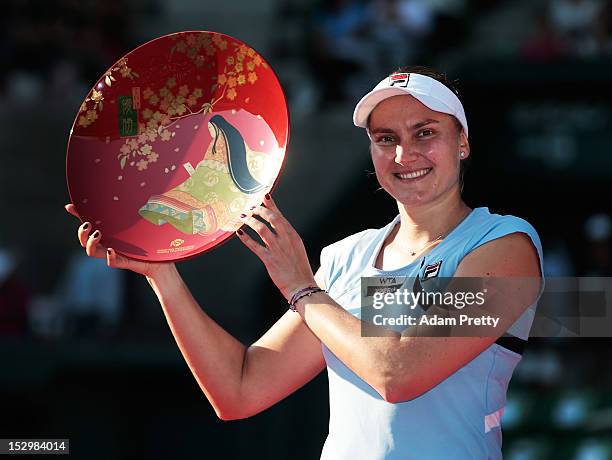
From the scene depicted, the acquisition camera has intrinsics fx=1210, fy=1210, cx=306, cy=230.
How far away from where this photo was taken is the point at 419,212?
2.67 meters

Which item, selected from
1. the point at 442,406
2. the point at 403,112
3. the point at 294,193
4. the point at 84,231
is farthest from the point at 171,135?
the point at 294,193

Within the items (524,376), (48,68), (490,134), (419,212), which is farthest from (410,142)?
(48,68)

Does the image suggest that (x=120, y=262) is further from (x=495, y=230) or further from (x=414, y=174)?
(x=495, y=230)

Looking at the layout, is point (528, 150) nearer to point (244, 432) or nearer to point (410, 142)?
point (244, 432)

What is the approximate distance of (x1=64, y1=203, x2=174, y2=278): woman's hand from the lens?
106 inches

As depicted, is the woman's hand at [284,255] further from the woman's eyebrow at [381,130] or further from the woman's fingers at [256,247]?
the woman's eyebrow at [381,130]

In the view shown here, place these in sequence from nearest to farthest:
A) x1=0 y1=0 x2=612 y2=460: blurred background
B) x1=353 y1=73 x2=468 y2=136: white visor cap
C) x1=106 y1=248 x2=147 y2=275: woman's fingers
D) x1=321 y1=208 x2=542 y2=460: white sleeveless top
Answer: x1=321 y1=208 x2=542 y2=460: white sleeveless top
x1=353 y1=73 x2=468 y2=136: white visor cap
x1=106 y1=248 x2=147 y2=275: woman's fingers
x1=0 y1=0 x2=612 y2=460: blurred background

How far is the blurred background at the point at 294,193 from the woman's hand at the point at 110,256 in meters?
3.70

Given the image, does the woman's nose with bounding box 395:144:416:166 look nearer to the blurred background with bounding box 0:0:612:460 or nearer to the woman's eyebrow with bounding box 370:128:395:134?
the woman's eyebrow with bounding box 370:128:395:134

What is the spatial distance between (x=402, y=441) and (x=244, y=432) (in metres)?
4.42

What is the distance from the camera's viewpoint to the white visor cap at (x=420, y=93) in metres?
2.57

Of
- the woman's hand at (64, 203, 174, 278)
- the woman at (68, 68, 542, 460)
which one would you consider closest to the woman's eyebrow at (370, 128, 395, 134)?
the woman at (68, 68, 542, 460)

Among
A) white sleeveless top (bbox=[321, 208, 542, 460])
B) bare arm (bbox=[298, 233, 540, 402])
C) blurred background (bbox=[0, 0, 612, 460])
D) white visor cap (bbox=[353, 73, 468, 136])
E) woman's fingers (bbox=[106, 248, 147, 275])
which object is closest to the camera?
bare arm (bbox=[298, 233, 540, 402])

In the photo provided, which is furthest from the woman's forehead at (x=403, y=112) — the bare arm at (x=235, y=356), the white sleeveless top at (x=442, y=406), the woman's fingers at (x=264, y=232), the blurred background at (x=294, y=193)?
the blurred background at (x=294, y=193)
